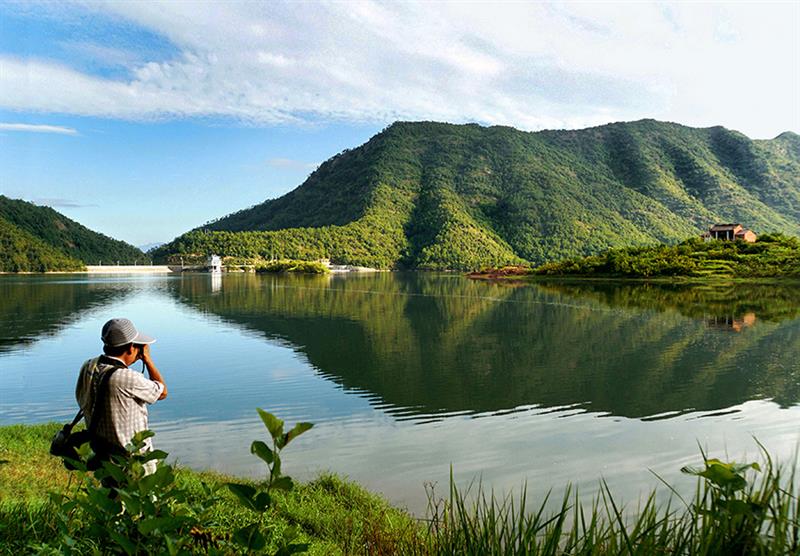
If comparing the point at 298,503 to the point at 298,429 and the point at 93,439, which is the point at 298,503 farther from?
the point at 298,429

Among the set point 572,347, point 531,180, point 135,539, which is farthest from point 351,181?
point 135,539

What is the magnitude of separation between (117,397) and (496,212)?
16921 cm

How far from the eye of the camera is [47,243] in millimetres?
135375

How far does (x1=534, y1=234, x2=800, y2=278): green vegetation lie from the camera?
53.4 metres

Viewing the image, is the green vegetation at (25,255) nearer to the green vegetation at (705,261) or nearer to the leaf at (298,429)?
the green vegetation at (705,261)

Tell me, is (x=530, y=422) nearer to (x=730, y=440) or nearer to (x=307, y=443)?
(x=730, y=440)

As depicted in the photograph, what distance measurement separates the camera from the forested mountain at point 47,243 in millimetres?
115238

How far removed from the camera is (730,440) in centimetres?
1035

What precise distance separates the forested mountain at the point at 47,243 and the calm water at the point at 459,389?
98.9 m

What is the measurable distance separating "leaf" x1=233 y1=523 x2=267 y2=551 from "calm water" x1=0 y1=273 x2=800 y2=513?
5.84m

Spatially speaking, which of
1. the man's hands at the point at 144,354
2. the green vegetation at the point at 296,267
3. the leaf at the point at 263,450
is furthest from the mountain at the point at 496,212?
the leaf at the point at 263,450

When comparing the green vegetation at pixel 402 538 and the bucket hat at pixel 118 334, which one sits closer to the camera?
the green vegetation at pixel 402 538

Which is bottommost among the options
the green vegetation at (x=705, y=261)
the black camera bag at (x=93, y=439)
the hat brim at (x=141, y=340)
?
the black camera bag at (x=93, y=439)

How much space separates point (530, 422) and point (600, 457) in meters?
2.29
